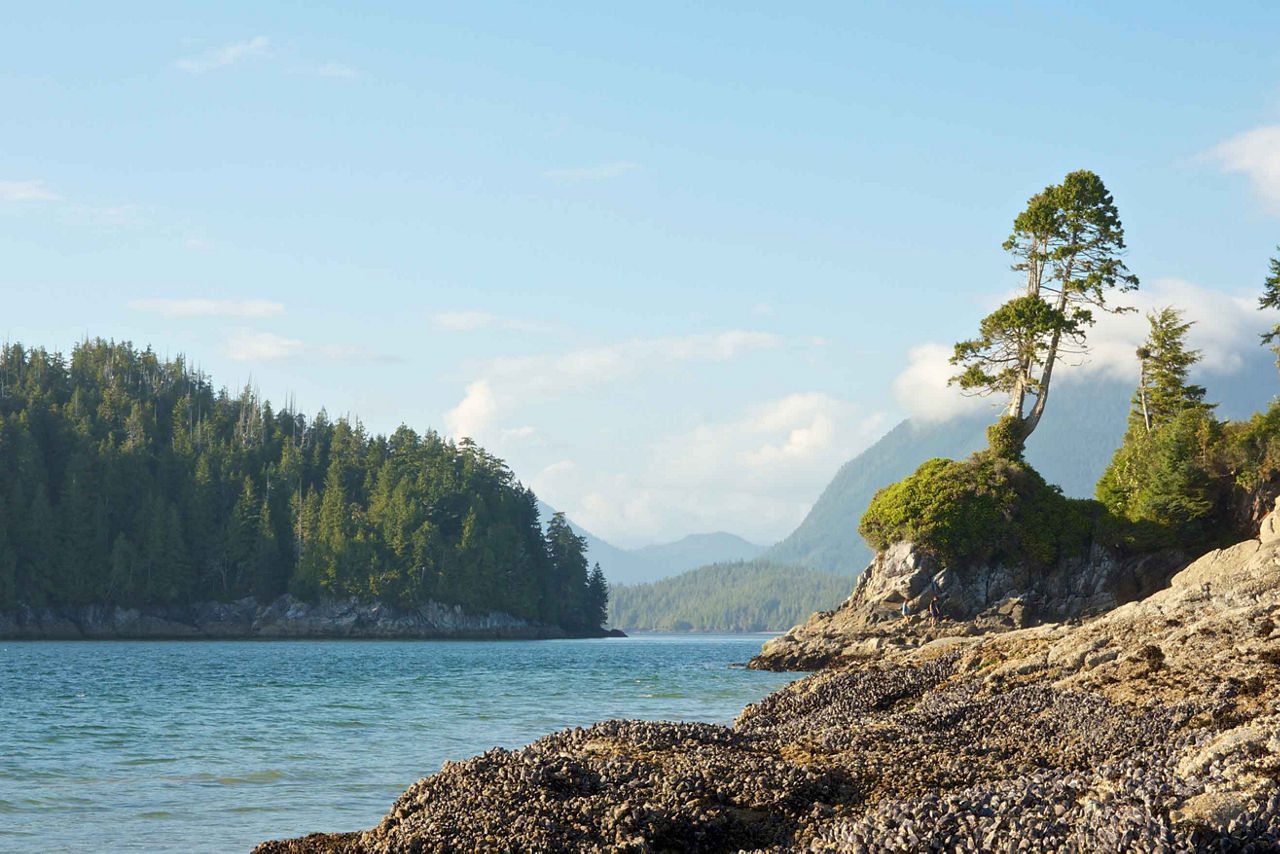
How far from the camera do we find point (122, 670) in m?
55.8

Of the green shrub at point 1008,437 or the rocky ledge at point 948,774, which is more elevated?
the green shrub at point 1008,437

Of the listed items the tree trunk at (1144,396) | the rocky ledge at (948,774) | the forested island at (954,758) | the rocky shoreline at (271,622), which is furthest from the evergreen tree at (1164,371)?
the rocky shoreline at (271,622)

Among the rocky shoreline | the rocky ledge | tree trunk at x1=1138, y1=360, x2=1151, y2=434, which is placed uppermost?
tree trunk at x1=1138, y1=360, x2=1151, y2=434

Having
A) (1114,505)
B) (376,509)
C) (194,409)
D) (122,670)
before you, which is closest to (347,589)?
(376,509)

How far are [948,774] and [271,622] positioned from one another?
133698 mm

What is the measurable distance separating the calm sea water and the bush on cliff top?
11.8 metres

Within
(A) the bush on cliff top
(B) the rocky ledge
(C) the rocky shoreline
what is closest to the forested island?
(B) the rocky ledge

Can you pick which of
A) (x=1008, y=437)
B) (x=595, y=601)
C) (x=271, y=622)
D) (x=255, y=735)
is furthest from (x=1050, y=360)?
(x=595, y=601)

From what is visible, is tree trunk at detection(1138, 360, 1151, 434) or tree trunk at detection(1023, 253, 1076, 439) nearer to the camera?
tree trunk at detection(1023, 253, 1076, 439)

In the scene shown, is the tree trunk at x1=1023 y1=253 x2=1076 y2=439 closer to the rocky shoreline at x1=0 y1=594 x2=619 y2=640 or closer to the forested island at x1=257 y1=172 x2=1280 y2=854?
the forested island at x1=257 y1=172 x2=1280 y2=854

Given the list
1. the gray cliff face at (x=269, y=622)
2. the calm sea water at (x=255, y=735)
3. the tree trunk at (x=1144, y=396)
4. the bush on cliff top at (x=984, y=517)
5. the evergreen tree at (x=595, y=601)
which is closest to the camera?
the calm sea water at (x=255, y=735)

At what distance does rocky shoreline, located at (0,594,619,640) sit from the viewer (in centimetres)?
11962

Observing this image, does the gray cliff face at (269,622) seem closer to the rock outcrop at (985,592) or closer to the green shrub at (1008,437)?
the rock outcrop at (985,592)

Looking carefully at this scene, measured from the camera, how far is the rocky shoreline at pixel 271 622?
11962 cm
